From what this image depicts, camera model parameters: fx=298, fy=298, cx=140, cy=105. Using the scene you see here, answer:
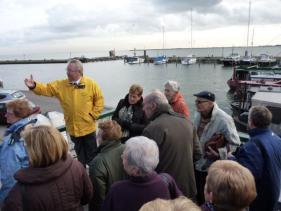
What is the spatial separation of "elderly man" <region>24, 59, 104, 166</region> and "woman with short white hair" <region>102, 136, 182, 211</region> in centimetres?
246

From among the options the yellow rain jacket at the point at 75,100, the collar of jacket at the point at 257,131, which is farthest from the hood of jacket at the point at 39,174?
the yellow rain jacket at the point at 75,100

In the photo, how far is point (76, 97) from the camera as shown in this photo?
15.4 ft

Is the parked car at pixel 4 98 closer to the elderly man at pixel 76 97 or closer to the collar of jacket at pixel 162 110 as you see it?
the elderly man at pixel 76 97

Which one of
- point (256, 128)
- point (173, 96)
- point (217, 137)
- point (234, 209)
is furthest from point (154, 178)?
point (173, 96)

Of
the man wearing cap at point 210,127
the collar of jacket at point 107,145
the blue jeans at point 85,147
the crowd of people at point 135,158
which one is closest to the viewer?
the crowd of people at point 135,158

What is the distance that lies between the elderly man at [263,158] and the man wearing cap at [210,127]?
546 mm

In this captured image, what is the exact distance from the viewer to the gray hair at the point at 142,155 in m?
2.36

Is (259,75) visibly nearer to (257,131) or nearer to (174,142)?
(257,131)

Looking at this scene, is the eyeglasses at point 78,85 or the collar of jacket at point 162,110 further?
the eyeglasses at point 78,85

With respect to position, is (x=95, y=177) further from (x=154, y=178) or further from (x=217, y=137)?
(x=217, y=137)

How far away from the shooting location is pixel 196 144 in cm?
351

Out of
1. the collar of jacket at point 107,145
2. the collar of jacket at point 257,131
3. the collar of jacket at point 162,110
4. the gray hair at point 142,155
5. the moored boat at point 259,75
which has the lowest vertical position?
the moored boat at point 259,75

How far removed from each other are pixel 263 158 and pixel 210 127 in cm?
93

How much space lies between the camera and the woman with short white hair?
2334mm
